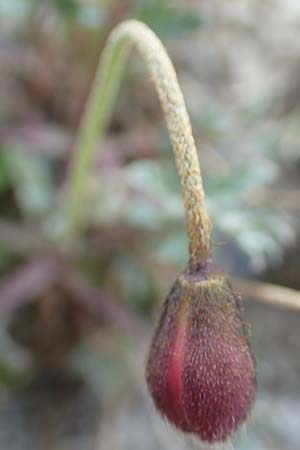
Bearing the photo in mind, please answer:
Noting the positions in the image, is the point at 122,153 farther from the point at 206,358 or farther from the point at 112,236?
the point at 206,358

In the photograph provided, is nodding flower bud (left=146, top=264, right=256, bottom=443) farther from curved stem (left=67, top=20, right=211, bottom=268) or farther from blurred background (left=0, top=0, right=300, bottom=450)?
blurred background (left=0, top=0, right=300, bottom=450)

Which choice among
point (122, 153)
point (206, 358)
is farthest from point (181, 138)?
point (122, 153)

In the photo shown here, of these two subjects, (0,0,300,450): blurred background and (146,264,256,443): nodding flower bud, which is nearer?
(146,264,256,443): nodding flower bud

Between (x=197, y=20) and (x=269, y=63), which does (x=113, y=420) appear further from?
(x=269, y=63)

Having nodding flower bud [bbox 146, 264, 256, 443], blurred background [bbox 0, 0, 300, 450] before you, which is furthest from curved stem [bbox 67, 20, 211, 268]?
blurred background [bbox 0, 0, 300, 450]

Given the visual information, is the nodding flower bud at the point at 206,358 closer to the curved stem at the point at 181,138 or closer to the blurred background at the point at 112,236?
the curved stem at the point at 181,138

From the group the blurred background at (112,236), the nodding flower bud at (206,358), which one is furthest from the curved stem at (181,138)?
the blurred background at (112,236)
